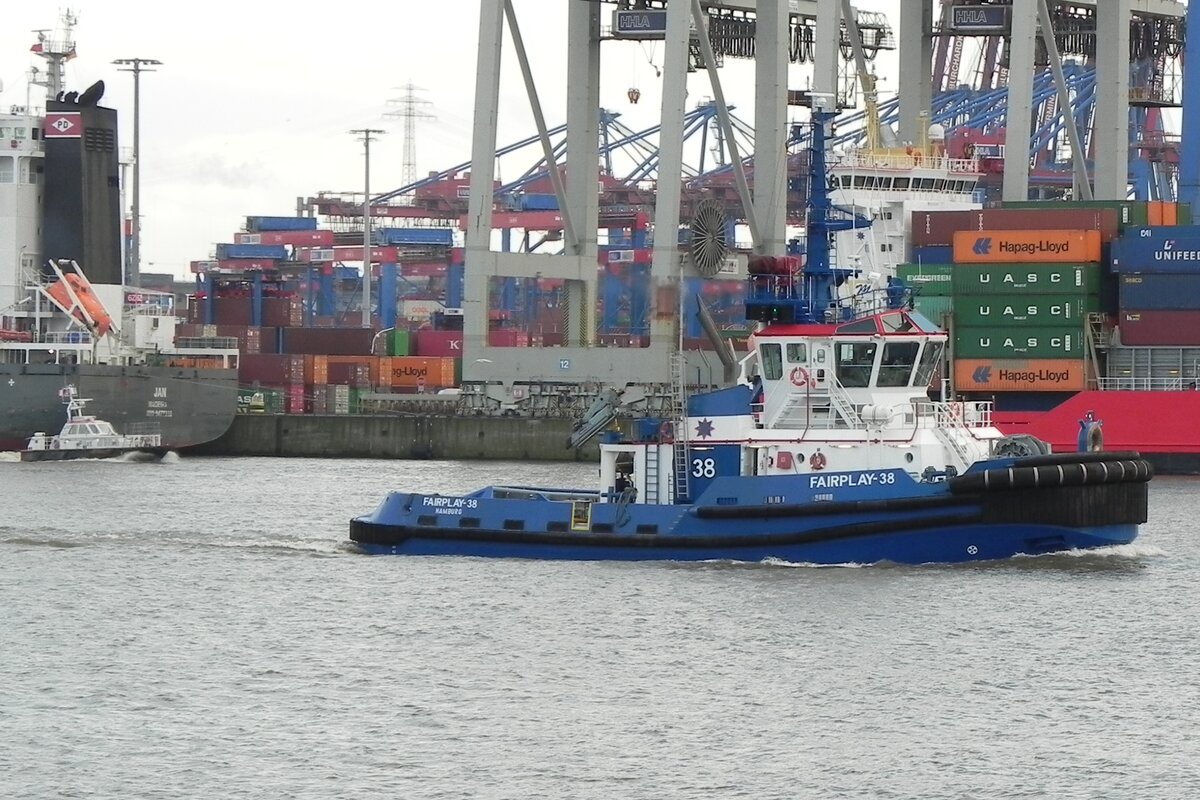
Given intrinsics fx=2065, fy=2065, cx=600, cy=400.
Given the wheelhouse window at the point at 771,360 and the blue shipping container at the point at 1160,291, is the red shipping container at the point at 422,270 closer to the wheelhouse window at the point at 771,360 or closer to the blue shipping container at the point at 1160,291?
the blue shipping container at the point at 1160,291

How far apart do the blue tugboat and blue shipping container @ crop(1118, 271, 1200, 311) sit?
77.3 feet

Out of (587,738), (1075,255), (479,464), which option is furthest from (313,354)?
(587,738)

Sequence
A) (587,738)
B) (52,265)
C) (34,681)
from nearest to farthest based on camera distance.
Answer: (587,738)
(34,681)
(52,265)

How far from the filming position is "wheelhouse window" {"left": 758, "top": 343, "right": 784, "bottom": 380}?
27031mm

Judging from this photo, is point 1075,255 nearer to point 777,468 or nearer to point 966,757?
point 777,468

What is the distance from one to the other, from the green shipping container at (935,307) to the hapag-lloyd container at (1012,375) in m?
1.25

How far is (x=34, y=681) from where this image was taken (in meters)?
21.4

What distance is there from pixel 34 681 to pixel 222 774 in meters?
4.60

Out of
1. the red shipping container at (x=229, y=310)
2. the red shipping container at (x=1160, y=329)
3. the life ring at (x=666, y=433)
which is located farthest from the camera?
the red shipping container at (x=229, y=310)

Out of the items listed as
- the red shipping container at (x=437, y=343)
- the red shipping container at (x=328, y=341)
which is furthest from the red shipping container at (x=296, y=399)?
the red shipping container at (x=437, y=343)

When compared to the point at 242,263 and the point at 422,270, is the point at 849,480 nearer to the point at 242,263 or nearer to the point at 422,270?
the point at 242,263

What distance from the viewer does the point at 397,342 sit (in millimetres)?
76312

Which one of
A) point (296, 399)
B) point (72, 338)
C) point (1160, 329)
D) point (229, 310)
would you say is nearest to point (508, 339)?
point (296, 399)

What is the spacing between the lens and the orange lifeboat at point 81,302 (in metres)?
58.7
